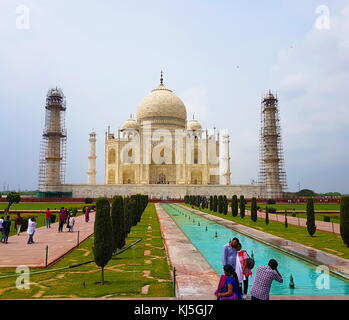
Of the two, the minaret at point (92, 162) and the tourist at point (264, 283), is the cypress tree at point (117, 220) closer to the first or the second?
the tourist at point (264, 283)

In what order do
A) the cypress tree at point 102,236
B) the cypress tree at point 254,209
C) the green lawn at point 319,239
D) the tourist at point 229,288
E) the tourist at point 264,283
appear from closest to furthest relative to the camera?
1. the tourist at point 229,288
2. the tourist at point 264,283
3. the cypress tree at point 102,236
4. the green lawn at point 319,239
5. the cypress tree at point 254,209

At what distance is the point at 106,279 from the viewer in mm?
5426

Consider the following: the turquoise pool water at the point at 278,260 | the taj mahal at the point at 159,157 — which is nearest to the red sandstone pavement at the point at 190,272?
the turquoise pool water at the point at 278,260

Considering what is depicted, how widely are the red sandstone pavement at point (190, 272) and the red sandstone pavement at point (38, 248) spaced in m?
2.36

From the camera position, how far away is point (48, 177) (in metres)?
33.9

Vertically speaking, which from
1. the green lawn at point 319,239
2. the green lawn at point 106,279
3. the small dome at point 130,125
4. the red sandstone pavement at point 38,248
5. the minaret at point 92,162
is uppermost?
the small dome at point 130,125

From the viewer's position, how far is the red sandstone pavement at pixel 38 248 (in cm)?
669

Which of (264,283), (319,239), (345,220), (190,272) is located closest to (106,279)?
(190,272)

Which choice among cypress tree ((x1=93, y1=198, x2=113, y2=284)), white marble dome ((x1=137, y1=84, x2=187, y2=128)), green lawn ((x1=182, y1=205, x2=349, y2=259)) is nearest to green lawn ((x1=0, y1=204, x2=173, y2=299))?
cypress tree ((x1=93, y1=198, x2=113, y2=284))

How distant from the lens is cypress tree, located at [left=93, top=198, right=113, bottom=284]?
18.1ft

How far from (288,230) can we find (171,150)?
2785 cm
